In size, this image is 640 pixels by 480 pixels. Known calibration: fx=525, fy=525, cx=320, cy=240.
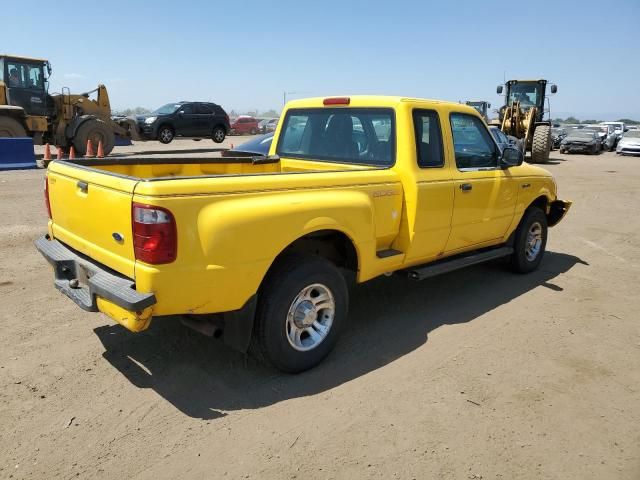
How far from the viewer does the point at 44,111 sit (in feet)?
54.1

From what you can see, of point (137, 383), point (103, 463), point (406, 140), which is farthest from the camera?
point (406, 140)

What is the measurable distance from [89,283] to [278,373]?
1.39 m

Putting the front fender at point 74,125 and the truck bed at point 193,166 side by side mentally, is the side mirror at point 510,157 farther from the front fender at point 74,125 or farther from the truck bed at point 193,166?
the front fender at point 74,125

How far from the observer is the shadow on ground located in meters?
3.45

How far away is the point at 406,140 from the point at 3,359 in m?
3.46

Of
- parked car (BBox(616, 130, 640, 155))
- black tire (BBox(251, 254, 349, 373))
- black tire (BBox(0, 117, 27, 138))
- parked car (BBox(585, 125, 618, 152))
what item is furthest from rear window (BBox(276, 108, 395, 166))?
parked car (BBox(585, 125, 618, 152))

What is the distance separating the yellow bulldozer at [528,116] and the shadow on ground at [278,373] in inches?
661

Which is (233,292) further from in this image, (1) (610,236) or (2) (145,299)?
(1) (610,236)

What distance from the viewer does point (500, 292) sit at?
18.3 ft

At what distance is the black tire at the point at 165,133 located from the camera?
73.5ft

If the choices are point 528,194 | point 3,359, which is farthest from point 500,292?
point 3,359

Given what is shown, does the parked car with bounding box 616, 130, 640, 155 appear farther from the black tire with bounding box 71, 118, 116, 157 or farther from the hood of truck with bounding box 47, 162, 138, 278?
the hood of truck with bounding box 47, 162, 138, 278

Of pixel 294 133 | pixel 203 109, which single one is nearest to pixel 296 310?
pixel 294 133

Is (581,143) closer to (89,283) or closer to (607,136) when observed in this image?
(607,136)
